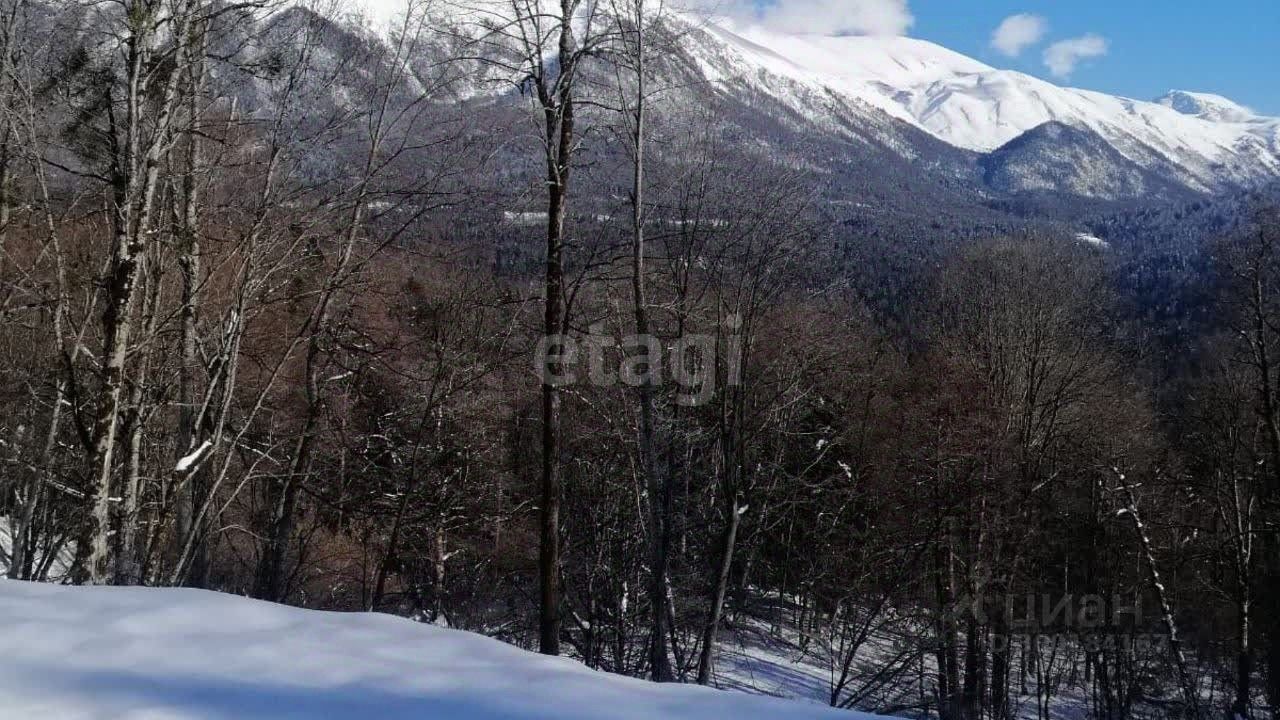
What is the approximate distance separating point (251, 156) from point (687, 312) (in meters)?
5.58

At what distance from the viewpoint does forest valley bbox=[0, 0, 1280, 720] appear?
8375mm

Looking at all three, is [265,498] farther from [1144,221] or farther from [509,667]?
[1144,221]

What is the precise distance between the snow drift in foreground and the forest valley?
333 centimetres

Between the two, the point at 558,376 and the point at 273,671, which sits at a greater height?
the point at 558,376

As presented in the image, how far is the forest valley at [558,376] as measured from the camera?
330 inches

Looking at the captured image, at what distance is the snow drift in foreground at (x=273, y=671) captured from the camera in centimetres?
321

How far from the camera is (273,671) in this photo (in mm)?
3584

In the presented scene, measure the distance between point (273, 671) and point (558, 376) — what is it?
794 cm

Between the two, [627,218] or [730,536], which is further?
[730,536]

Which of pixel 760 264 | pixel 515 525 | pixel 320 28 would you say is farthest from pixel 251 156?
pixel 515 525

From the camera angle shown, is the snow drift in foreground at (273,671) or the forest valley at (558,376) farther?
the forest valley at (558,376)

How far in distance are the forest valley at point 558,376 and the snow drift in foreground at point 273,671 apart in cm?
333

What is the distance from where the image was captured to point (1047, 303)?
24.8 meters

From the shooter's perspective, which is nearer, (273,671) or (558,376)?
(273,671)
